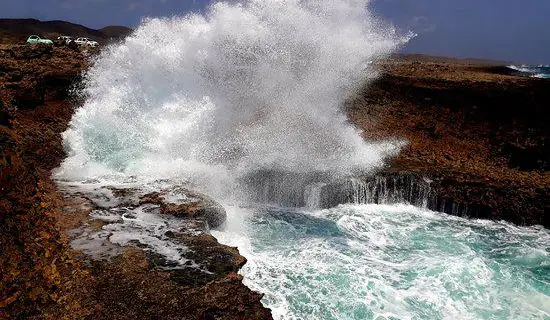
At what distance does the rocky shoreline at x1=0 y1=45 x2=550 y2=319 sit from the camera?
4508 mm

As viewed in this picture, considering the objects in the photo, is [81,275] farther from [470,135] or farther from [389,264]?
[470,135]

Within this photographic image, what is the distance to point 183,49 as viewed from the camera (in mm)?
12500

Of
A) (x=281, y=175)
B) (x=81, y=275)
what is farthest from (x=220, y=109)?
(x=81, y=275)

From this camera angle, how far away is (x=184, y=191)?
8562 millimetres

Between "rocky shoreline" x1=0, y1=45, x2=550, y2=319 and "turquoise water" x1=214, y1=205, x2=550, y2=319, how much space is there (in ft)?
3.14

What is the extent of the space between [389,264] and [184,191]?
4408 millimetres

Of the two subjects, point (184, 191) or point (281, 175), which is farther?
point (281, 175)

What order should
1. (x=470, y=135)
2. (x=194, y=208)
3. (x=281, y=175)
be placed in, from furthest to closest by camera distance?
(x=470, y=135) < (x=281, y=175) < (x=194, y=208)

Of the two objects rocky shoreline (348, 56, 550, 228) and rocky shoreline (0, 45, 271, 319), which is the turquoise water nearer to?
rocky shoreline (348, 56, 550, 228)

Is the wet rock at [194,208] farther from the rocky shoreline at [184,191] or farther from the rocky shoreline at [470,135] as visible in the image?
the rocky shoreline at [470,135]

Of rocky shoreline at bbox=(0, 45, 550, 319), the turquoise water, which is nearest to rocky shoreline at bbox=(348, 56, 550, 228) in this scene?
rocky shoreline at bbox=(0, 45, 550, 319)

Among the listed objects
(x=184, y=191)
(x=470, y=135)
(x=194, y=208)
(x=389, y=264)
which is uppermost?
(x=470, y=135)

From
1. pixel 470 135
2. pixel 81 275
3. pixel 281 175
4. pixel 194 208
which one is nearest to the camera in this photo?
pixel 81 275

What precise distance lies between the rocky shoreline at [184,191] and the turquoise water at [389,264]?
0.96 m
